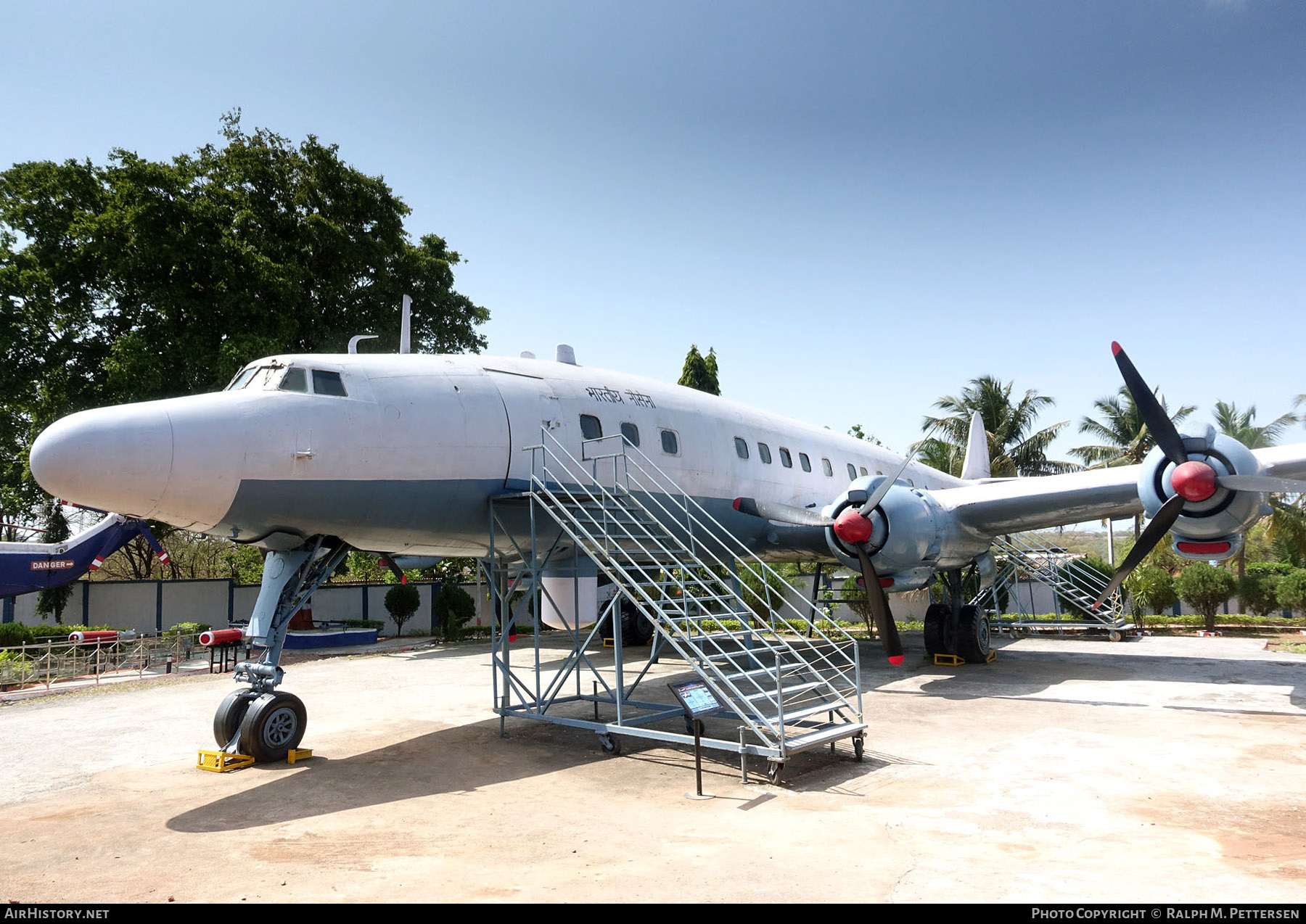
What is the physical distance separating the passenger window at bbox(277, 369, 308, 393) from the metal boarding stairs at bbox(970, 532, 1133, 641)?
19.5 metres

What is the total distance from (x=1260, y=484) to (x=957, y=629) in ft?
25.9

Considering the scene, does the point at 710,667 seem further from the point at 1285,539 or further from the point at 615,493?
the point at 1285,539

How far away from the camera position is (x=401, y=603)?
30.8 meters

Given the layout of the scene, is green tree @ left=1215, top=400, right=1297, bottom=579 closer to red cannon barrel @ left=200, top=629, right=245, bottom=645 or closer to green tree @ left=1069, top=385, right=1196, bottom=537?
green tree @ left=1069, top=385, right=1196, bottom=537

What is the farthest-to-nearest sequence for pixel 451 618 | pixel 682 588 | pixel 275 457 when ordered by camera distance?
pixel 451 618 < pixel 682 588 < pixel 275 457

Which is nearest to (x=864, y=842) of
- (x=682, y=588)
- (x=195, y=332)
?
(x=682, y=588)

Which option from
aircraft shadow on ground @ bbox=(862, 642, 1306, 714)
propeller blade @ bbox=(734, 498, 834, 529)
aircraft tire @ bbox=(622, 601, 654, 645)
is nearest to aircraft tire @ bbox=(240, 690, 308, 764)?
propeller blade @ bbox=(734, 498, 834, 529)

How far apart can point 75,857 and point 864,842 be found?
20.2 feet

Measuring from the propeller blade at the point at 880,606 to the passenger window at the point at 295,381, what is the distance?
839 cm

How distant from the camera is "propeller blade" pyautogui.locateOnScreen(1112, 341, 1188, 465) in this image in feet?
38.6

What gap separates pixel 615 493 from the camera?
11555 mm

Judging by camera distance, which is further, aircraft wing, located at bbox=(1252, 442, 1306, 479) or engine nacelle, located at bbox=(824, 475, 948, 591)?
engine nacelle, located at bbox=(824, 475, 948, 591)

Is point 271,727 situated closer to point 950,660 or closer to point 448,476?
point 448,476

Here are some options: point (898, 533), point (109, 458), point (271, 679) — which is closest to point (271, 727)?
point (271, 679)
